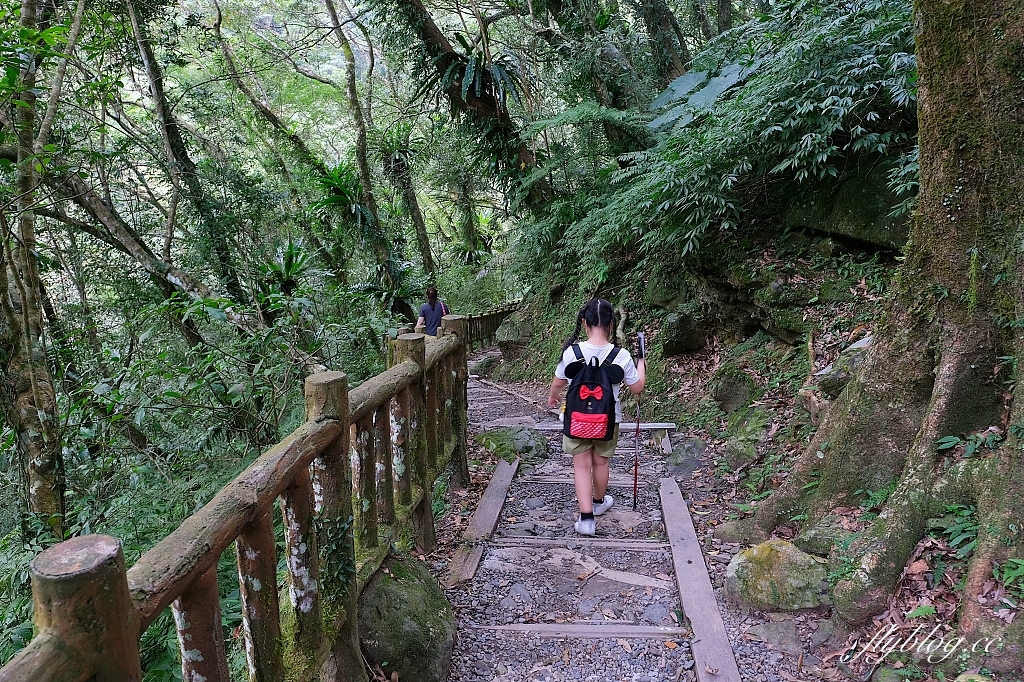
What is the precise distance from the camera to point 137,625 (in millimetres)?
1306

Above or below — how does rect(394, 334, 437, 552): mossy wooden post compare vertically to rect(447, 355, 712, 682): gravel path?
above

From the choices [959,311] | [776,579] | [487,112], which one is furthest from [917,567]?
[487,112]

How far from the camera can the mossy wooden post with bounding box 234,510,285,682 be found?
193 centimetres

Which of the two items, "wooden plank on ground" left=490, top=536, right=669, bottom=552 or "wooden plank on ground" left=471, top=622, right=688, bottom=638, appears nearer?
"wooden plank on ground" left=471, top=622, right=688, bottom=638

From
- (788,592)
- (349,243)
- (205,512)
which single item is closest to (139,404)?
(205,512)

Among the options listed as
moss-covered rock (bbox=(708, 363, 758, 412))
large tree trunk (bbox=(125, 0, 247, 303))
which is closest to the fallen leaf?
moss-covered rock (bbox=(708, 363, 758, 412))

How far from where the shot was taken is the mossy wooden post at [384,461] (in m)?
3.28

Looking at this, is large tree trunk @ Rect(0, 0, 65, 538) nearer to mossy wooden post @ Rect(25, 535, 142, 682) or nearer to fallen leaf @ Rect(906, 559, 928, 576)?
mossy wooden post @ Rect(25, 535, 142, 682)

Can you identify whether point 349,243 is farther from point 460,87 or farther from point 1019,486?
point 1019,486

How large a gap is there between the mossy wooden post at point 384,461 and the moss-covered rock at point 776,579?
1.92 meters

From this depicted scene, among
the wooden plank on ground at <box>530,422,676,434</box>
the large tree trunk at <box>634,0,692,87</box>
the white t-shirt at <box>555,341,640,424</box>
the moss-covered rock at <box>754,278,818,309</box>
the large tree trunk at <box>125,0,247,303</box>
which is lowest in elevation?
the wooden plank on ground at <box>530,422,676,434</box>

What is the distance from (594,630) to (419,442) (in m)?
1.55

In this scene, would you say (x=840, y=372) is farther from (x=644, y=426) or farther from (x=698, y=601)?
(x=644, y=426)

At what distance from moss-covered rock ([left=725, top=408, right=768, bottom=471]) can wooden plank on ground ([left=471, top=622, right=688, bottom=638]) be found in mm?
2155
